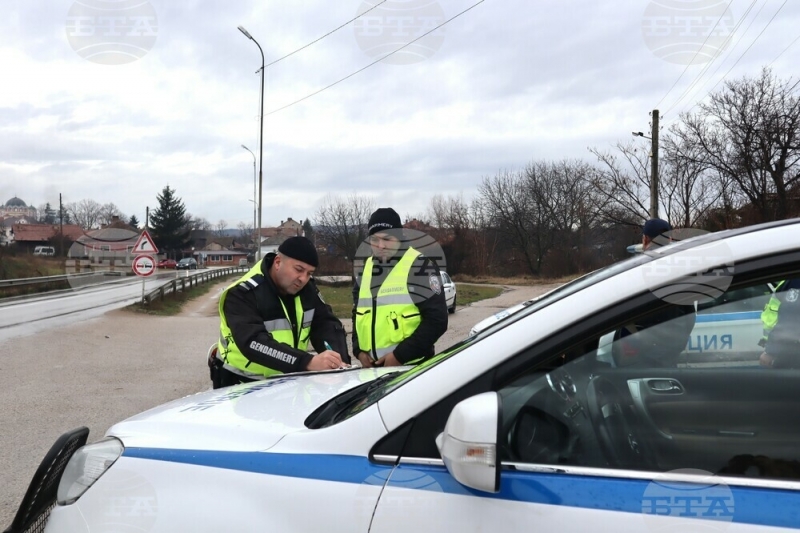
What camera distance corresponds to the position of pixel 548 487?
1.34 metres

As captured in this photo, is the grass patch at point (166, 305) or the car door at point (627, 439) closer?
the car door at point (627, 439)

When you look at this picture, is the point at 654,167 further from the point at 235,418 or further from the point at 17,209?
the point at 17,209

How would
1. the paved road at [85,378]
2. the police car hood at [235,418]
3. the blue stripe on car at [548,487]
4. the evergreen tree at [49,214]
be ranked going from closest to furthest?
the blue stripe on car at [548,487], the police car hood at [235,418], the paved road at [85,378], the evergreen tree at [49,214]

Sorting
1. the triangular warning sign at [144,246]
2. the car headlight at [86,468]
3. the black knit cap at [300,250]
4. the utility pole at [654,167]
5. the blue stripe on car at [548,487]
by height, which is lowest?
the car headlight at [86,468]

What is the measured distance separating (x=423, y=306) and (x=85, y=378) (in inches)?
254

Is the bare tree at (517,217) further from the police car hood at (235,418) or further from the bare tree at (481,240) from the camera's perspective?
the police car hood at (235,418)

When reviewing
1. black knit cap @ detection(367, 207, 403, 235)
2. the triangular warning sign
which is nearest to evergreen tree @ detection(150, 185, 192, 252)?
the triangular warning sign

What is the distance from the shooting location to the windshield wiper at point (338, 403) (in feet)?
5.67

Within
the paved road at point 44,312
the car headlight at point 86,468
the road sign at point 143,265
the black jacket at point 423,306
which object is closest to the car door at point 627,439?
the car headlight at point 86,468

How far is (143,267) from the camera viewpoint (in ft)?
56.2

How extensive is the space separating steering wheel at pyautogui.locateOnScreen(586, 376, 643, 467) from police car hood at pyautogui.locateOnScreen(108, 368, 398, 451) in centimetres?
80

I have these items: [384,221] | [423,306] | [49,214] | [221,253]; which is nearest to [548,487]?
[423,306]

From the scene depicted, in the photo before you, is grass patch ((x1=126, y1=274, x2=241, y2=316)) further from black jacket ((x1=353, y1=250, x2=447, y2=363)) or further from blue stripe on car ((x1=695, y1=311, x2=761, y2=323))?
blue stripe on car ((x1=695, y1=311, x2=761, y2=323))

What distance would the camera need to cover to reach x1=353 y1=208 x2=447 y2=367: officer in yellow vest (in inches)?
152
